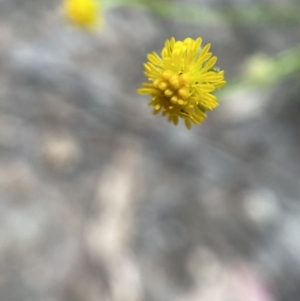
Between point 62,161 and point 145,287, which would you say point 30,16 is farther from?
point 145,287

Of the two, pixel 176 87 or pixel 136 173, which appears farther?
pixel 136 173

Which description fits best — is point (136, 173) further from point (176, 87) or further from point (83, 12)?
point (176, 87)

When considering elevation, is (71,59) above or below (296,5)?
below

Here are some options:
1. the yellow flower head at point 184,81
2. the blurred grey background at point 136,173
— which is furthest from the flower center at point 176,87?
the blurred grey background at point 136,173

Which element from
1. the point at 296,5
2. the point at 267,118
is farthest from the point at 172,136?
the point at 296,5

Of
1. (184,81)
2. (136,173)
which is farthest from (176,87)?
(136,173)
